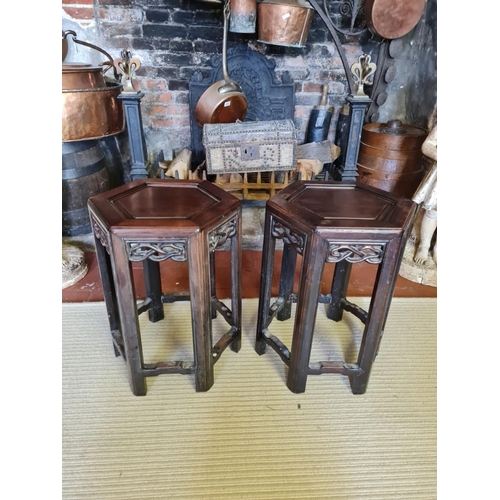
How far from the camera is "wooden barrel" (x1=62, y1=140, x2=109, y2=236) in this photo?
201 centimetres

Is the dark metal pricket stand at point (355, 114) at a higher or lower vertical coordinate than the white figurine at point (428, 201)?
higher

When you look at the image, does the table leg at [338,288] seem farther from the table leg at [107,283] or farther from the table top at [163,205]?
the table leg at [107,283]

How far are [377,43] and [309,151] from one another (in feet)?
2.54

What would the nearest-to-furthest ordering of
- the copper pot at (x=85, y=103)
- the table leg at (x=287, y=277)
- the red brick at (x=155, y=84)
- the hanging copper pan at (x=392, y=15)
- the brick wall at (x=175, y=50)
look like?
the table leg at (x=287, y=277)
the copper pot at (x=85, y=103)
the hanging copper pan at (x=392, y=15)
the brick wall at (x=175, y=50)
the red brick at (x=155, y=84)

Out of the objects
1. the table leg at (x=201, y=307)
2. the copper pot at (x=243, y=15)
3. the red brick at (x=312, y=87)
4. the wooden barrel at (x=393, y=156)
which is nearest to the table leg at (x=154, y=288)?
the table leg at (x=201, y=307)

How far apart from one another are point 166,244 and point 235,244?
0.30 meters

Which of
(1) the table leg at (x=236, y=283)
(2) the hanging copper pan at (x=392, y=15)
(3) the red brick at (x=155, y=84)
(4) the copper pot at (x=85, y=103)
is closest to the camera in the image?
(1) the table leg at (x=236, y=283)

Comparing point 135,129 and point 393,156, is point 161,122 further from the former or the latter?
point 393,156

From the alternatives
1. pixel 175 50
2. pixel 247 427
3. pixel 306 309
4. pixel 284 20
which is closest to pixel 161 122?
pixel 175 50

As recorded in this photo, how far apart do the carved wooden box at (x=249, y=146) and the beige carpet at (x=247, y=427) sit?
2.95 ft

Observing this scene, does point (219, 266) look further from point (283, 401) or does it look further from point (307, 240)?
point (307, 240)

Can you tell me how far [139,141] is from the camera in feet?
5.82

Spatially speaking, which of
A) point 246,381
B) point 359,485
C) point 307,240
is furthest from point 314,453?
point 307,240

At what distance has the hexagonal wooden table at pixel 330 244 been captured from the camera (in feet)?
3.48
